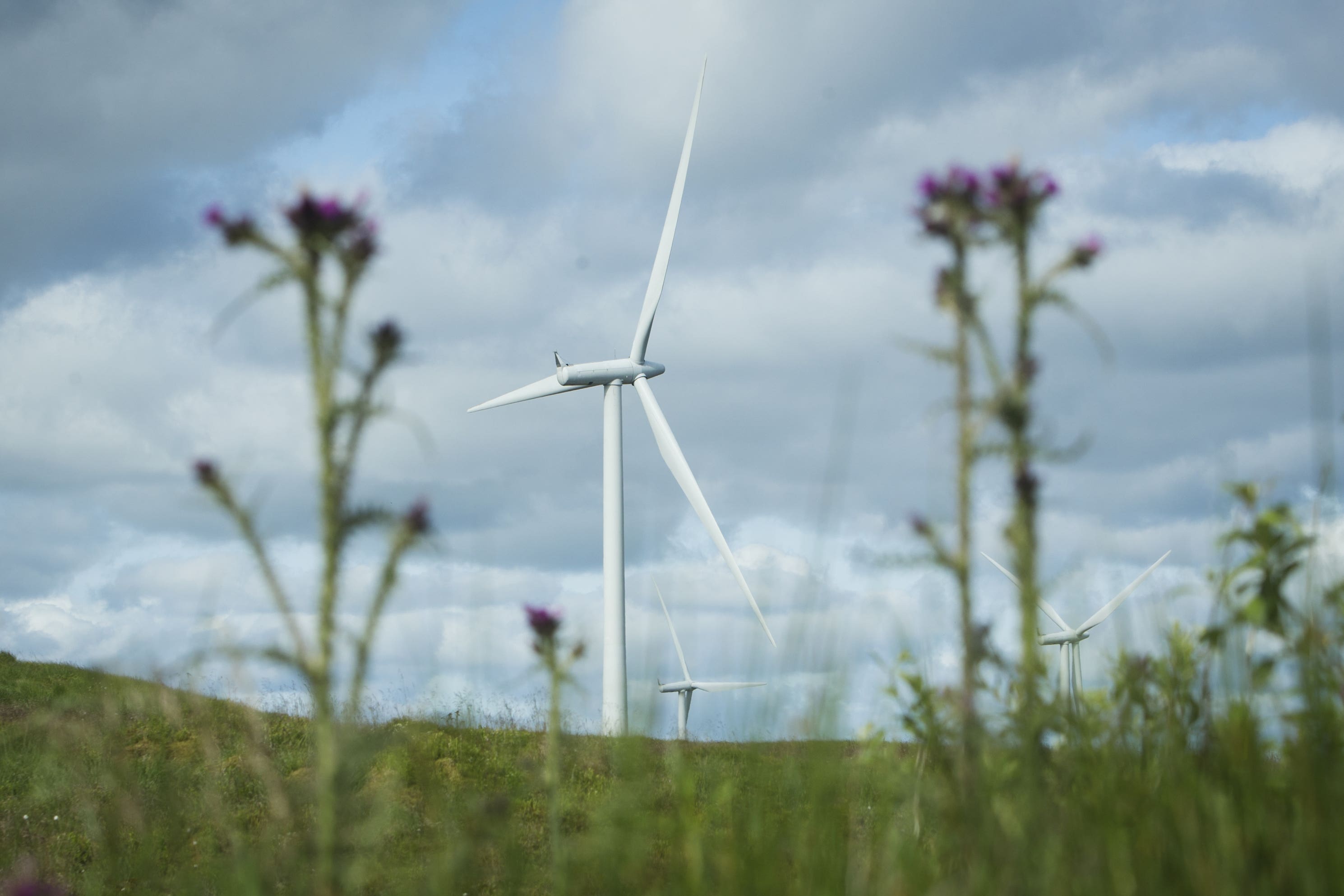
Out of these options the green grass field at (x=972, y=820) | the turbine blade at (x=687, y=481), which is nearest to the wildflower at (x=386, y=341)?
the green grass field at (x=972, y=820)

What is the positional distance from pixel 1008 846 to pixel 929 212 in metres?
2.16

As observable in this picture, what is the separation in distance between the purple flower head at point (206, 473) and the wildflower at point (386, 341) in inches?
24.1

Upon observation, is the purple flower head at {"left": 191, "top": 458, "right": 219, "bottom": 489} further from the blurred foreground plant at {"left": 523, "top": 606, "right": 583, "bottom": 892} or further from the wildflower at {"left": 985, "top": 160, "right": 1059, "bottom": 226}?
the wildflower at {"left": 985, "top": 160, "right": 1059, "bottom": 226}

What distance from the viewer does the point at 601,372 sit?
25.5 metres

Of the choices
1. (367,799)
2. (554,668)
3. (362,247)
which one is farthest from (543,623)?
(367,799)

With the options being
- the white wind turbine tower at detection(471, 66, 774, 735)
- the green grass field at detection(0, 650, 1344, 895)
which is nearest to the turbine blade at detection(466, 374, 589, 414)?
the white wind turbine tower at detection(471, 66, 774, 735)

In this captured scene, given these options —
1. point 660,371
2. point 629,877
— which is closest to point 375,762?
point 660,371

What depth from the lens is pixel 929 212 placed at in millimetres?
3686

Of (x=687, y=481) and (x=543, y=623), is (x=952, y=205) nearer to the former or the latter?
(x=543, y=623)

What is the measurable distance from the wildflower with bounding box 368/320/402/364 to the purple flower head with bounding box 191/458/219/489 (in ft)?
2.01

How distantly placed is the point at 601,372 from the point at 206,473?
73.6ft

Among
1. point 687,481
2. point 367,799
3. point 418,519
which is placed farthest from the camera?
point 687,481

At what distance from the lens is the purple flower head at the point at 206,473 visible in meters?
3.16

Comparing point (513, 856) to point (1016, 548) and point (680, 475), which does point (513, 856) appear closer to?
point (1016, 548)
